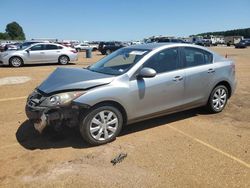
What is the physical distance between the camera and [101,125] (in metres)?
4.98

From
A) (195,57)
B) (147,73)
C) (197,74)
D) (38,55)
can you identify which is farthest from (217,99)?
(38,55)

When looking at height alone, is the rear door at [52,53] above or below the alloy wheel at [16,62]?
above

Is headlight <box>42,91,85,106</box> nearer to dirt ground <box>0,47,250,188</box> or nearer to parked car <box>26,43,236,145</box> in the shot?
parked car <box>26,43,236,145</box>

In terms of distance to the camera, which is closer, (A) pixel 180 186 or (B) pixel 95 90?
(A) pixel 180 186

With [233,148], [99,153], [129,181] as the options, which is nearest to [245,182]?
[233,148]

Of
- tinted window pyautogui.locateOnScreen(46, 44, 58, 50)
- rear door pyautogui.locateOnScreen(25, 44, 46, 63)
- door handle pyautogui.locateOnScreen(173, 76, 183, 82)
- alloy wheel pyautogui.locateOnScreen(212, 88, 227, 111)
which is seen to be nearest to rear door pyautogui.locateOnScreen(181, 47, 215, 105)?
door handle pyautogui.locateOnScreen(173, 76, 183, 82)

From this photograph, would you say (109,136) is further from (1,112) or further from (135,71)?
(1,112)

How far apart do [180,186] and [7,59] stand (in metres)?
16.1

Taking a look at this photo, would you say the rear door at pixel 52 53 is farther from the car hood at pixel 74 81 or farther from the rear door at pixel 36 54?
the car hood at pixel 74 81

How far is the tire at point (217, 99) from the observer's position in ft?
21.6

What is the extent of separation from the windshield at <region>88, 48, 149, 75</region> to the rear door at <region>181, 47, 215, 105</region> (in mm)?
955

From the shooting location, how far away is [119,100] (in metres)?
5.07

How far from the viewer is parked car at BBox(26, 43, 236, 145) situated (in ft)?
15.8

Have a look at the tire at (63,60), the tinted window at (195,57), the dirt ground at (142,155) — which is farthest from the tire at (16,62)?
the tinted window at (195,57)
